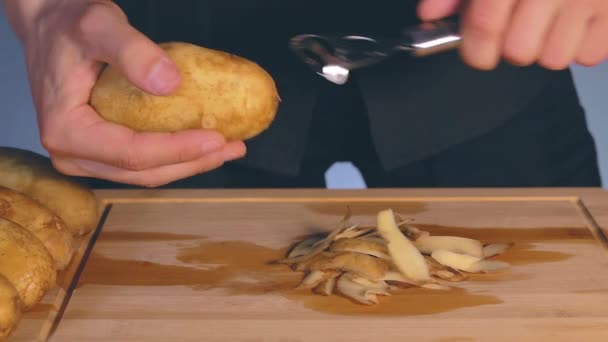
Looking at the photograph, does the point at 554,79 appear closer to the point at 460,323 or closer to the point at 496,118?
the point at 496,118

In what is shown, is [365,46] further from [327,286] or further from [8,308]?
[8,308]

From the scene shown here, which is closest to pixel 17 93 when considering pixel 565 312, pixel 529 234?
pixel 529 234

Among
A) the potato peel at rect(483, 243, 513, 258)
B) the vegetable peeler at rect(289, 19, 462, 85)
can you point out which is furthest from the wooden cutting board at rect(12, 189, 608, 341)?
the vegetable peeler at rect(289, 19, 462, 85)

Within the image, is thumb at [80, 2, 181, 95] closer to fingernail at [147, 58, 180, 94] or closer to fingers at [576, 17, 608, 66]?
fingernail at [147, 58, 180, 94]

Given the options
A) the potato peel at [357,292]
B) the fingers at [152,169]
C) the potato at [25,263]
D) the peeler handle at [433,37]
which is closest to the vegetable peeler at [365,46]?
the peeler handle at [433,37]

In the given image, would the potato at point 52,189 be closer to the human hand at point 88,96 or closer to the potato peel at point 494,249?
the human hand at point 88,96

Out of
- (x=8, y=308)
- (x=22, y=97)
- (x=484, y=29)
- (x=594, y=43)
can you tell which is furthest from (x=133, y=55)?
(x=22, y=97)
